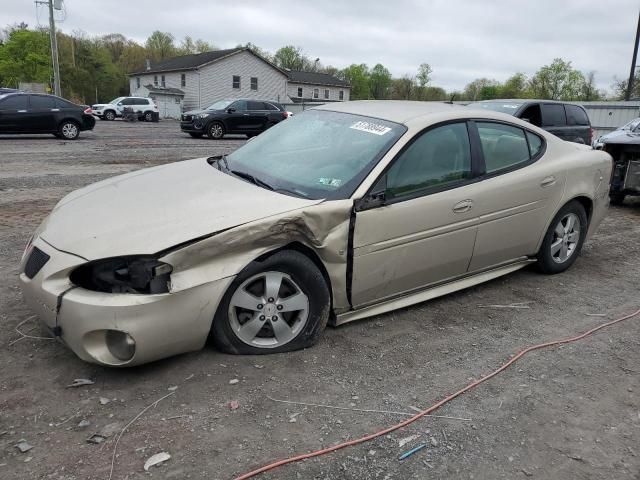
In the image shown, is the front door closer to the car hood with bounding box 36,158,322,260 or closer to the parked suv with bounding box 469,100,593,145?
the car hood with bounding box 36,158,322,260

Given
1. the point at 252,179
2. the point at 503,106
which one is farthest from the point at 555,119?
the point at 252,179

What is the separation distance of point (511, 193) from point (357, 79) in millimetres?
100064

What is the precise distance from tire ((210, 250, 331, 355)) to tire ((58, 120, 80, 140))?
16479 millimetres

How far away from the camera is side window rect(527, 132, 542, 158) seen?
4636 millimetres

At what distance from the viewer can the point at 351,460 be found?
2.46 meters

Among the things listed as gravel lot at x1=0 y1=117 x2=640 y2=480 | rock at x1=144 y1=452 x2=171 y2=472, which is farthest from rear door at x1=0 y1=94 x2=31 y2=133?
rock at x1=144 y1=452 x2=171 y2=472

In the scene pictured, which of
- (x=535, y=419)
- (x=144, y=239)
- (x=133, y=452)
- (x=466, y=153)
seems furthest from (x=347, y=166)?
(x=133, y=452)

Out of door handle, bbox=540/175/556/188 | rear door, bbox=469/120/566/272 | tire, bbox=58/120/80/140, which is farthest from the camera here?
tire, bbox=58/120/80/140

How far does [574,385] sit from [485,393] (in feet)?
1.91

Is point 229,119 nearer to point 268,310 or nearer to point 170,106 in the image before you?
point 268,310

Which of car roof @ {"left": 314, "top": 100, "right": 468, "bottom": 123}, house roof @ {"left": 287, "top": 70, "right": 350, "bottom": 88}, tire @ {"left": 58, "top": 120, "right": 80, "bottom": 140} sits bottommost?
tire @ {"left": 58, "top": 120, "right": 80, "bottom": 140}

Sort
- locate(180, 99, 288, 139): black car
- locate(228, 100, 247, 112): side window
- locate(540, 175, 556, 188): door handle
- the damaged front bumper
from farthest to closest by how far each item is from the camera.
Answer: locate(228, 100, 247, 112): side window → locate(180, 99, 288, 139): black car → locate(540, 175, 556, 188): door handle → the damaged front bumper

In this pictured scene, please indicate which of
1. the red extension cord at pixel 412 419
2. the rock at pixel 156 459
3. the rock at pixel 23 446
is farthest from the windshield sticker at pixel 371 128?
the rock at pixel 23 446

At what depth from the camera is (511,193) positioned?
14.0 feet
